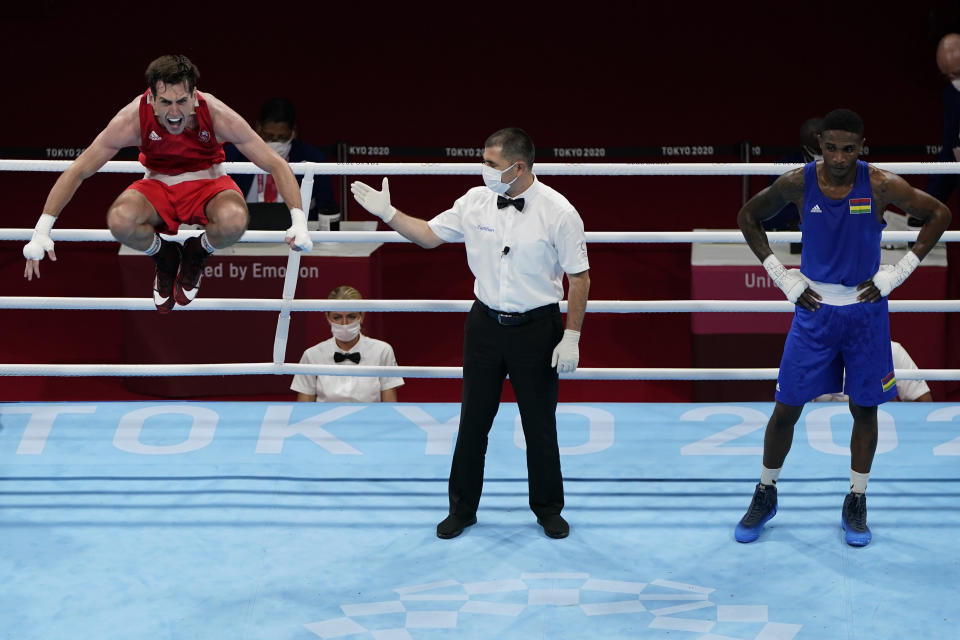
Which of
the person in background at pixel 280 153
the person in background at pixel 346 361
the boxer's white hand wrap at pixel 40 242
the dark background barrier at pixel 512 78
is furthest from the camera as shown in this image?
the dark background barrier at pixel 512 78

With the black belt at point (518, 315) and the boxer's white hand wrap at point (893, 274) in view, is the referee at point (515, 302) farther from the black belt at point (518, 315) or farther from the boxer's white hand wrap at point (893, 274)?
the boxer's white hand wrap at point (893, 274)

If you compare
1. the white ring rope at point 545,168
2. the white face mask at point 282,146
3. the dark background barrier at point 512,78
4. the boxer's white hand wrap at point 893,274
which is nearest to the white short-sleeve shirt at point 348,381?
the white face mask at point 282,146

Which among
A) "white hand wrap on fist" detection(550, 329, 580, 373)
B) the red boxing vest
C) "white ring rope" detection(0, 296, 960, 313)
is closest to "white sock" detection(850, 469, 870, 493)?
"white ring rope" detection(0, 296, 960, 313)

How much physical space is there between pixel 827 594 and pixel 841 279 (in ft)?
3.16

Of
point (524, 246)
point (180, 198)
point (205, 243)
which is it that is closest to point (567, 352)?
point (524, 246)

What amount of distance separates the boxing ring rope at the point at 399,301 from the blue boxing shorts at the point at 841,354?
1.67 ft

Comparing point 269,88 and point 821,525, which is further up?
point 269,88

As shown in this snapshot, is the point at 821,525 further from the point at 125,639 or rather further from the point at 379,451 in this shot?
the point at 125,639

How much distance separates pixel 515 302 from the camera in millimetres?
3904

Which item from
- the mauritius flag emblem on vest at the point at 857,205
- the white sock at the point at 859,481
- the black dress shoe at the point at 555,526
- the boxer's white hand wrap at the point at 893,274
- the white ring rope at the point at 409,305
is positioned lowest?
the black dress shoe at the point at 555,526

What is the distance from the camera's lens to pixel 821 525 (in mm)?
4047

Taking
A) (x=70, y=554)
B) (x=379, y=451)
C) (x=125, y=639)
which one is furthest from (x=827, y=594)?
(x=70, y=554)

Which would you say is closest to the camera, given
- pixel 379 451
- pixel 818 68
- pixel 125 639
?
pixel 125 639

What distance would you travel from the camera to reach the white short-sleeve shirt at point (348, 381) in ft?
19.1
